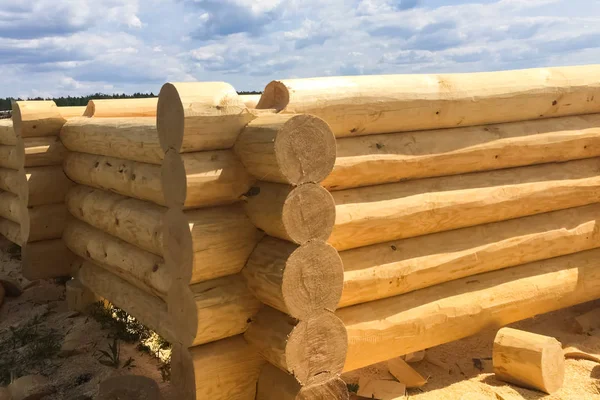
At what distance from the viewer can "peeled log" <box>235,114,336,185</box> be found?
3.82 meters

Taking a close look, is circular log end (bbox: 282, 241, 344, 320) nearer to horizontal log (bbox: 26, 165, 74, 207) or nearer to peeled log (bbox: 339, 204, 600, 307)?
peeled log (bbox: 339, 204, 600, 307)

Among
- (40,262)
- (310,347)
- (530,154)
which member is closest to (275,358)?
(310,347)

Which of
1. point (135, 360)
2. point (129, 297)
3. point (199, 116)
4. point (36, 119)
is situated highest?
point (199, 116)

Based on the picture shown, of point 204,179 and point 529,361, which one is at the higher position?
point 204,179

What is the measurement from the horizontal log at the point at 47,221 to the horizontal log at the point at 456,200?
4.26 meters

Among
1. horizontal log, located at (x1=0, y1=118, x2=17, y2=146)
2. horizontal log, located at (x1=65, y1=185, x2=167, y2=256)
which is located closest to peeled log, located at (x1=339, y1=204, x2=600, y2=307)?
horizontal log, located at (x1=65, y1=185, x2=167, y2=256)

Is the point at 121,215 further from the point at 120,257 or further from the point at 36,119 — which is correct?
the point at 36,119

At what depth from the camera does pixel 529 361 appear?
16.9 feet

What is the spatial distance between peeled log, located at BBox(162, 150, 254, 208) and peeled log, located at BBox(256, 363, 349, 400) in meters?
1.34

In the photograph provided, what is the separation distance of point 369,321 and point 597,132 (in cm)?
367

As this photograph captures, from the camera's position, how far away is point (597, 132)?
6.62 metres

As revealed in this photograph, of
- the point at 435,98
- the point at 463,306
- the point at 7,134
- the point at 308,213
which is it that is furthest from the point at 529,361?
the point at 7,134

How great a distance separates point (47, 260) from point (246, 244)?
13.7ft

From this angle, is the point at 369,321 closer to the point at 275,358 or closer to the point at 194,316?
the point at 275,358
